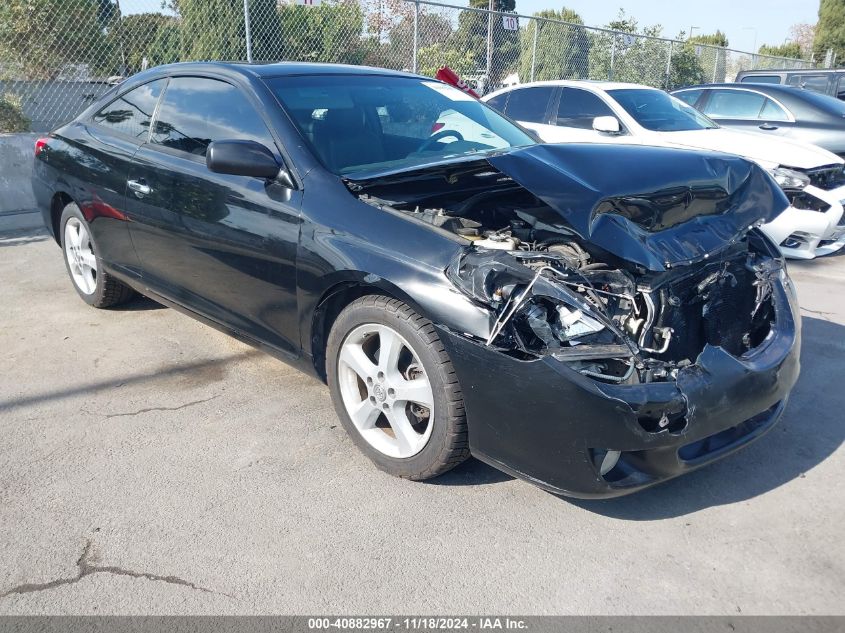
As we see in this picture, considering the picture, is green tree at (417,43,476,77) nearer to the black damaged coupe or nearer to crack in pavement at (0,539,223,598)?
the black damaged coupe

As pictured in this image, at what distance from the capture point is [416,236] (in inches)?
111

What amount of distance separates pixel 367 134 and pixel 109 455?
78.2 inches

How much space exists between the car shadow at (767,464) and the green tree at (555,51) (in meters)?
11.6

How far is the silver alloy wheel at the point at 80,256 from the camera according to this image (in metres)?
4.97

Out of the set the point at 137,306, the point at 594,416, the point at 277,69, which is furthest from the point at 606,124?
the point at 594,416

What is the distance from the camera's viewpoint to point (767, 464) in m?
3.18

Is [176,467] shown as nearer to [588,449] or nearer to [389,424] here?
[389,424]

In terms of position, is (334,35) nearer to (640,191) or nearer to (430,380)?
(640,191)

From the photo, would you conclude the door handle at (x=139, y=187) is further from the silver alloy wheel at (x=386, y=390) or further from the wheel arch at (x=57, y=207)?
the silver alloy wheel at (x=386, y=390)

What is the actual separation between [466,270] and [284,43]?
366 inches

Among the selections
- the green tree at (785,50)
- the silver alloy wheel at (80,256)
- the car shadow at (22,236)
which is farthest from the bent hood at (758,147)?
the green tree at (785,50)

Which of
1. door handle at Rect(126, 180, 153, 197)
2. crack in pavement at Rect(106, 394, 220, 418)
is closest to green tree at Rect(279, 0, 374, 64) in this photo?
door handle at Rect(126, 180, 153, 197)

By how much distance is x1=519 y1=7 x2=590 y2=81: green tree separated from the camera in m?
14.6

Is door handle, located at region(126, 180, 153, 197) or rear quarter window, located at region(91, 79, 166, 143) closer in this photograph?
door handle, located at region(126, 180, 153, 197)
